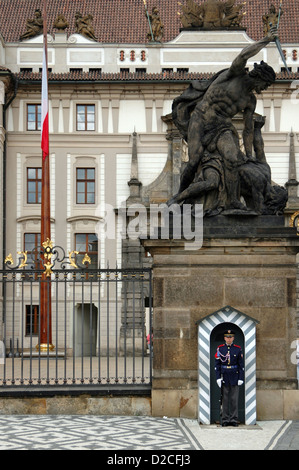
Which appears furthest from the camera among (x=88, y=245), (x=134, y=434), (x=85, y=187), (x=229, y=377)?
(x=85, y=187)

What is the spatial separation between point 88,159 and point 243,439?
85.1ft

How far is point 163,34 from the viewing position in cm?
3881

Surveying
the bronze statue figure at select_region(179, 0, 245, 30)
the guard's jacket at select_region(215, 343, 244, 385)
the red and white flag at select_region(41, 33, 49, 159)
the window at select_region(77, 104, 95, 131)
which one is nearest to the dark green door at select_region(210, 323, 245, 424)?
the guard's jacket at select_region(215, 343, 244, 385)

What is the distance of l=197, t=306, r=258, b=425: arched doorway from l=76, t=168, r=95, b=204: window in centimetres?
2346

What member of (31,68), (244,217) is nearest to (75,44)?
(31,68)

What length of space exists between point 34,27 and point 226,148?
25.6m

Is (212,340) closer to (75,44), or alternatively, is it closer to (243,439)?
(243,439)

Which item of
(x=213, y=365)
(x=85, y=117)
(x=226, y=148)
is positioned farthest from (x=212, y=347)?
(x=85, y=117)

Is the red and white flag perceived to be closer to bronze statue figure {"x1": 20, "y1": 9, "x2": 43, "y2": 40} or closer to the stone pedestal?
bronze statue figure {"x1": 20, "y1": 9, "x2": 43, "y2": 40}

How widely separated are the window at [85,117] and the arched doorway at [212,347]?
79.2 ft

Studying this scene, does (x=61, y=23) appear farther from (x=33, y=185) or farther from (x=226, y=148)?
(x=226, y=148)

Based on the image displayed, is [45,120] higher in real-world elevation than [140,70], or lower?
lower

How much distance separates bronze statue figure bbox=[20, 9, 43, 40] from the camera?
37062 millimetres

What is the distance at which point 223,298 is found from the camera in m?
13.3
